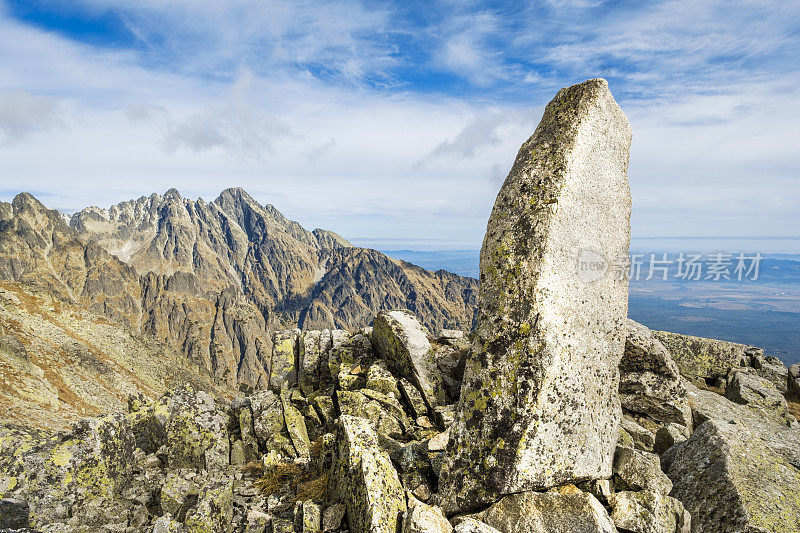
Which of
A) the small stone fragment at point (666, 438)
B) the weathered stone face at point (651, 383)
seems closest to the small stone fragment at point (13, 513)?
the small stone fragment at point (666, 438)

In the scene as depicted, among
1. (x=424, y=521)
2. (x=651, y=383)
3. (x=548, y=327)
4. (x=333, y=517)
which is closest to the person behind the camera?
(x=424, y=521)

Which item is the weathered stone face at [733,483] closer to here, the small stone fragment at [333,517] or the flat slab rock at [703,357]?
the small stone fragment at [333,517]

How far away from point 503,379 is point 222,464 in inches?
417

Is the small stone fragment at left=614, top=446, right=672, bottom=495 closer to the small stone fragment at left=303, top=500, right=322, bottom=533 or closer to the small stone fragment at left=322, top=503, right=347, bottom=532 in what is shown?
the small stone fragment at left=322, top=503, right=347, bottom=532

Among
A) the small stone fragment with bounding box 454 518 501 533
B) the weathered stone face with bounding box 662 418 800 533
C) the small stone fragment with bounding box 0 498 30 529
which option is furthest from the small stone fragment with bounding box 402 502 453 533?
the small stone fragment with bounding box 0 498 30 529

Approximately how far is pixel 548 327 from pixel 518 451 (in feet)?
8.80

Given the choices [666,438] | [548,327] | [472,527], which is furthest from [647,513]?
[666,438]

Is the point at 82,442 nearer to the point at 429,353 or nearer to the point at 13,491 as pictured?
the point at 13,491

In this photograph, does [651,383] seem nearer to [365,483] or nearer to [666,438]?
[666,438]

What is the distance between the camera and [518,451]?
8.27 metres

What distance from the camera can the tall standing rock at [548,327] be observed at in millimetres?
8453

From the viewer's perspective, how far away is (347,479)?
9.08m

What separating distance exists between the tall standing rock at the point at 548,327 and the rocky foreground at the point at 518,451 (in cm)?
4

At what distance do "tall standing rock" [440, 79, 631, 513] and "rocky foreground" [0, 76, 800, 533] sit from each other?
1.6 inches
